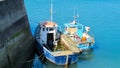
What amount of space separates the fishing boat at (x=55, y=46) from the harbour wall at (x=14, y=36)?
120cm

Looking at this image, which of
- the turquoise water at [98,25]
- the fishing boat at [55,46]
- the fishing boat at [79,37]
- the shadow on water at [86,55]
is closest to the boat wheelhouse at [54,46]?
the fishing boat at [55,46]

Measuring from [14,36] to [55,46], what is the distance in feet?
17.3

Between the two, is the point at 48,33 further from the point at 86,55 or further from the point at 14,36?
the point at 14,36

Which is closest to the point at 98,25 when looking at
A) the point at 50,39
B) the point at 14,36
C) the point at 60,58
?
the point at 50,39

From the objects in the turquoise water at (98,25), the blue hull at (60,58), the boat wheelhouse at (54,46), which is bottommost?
the turquoise water at (98,25)

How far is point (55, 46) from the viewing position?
24.5 meters

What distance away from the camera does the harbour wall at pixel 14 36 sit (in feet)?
59.5

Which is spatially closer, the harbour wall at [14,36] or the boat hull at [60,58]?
the harbour wall at [14,36]

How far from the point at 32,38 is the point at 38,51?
1.51 m

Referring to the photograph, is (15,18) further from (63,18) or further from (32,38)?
(63,18)

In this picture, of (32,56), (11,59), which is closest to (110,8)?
(32,56)

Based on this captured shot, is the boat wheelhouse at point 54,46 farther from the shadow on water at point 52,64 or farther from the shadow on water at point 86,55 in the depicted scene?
the shadow on water at point 86,55

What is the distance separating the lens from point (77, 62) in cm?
2392

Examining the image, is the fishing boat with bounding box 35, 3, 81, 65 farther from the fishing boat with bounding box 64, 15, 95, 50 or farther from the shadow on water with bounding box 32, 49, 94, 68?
the fishing boat with bounding box 64, 15, 95, 50
